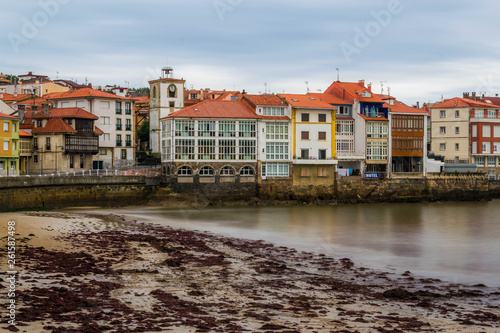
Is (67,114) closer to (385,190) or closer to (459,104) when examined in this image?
(385,190)

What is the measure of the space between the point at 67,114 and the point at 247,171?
827 inches

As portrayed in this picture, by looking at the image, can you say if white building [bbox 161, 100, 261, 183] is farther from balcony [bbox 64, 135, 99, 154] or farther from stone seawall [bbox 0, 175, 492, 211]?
balcony [bbox 64, 135, 99, 154]

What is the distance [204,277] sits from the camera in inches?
947

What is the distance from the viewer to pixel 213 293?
69.5 ft

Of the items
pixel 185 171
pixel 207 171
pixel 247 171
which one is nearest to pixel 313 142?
pixel 247 171

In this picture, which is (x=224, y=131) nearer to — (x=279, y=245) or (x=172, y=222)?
(x=172, y=222)

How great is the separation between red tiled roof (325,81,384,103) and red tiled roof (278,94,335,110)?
6920 millimetres

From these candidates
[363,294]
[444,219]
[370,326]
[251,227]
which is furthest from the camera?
[444,219]

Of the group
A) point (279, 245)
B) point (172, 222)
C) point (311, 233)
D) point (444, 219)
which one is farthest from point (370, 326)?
→ point (444, 219)

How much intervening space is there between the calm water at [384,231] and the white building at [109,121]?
2353 cm

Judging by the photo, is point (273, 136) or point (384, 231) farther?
point (273, 136)

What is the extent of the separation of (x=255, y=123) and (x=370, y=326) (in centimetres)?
5245

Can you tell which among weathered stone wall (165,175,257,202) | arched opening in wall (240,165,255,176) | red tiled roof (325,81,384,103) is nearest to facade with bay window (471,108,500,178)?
red tiled roof (325,81,384,103)

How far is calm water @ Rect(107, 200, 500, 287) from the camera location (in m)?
30.4
